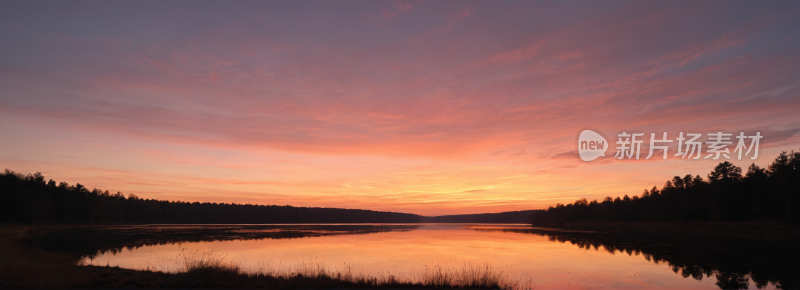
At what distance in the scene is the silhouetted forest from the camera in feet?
209

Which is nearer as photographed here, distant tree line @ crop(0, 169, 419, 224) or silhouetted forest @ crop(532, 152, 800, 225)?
silhouetted forest @ crop(532, 152, 800, 225)

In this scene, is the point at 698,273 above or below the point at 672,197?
below

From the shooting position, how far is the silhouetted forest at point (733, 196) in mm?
63844

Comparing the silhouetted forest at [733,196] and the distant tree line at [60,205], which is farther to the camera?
the distant tree line at [60,205]

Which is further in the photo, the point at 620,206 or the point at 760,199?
the point at 620,206

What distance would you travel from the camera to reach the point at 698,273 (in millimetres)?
24203

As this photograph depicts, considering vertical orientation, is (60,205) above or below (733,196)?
below

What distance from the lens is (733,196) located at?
266 feet

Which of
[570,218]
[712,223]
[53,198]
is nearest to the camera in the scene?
[712,223]

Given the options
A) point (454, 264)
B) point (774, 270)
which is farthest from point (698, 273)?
point (454, 264)

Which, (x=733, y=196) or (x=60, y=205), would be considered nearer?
(x=733, y=196)

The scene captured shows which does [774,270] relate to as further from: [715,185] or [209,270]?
[715,185]

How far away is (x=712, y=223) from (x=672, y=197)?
22195mm

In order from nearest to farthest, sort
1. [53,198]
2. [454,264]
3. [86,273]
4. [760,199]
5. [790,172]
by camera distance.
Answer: [86,273] < [454,264] < [790,172] < [760,199] < [53,198]
